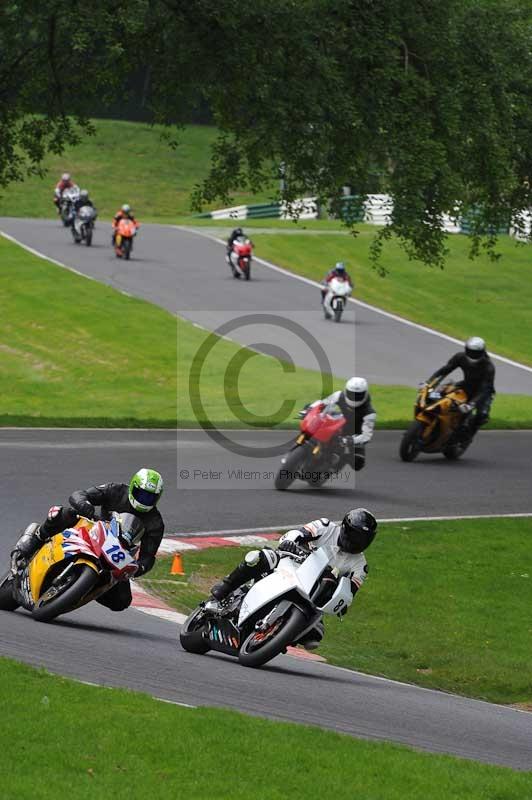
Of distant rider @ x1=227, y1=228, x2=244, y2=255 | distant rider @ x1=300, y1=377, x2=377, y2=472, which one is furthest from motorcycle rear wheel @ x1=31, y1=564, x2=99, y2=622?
distant rider @ x1=227, y1=228, x2=244, y2=255

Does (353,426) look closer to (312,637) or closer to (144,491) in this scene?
(144,491)

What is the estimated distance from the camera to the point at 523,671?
11.7 metres

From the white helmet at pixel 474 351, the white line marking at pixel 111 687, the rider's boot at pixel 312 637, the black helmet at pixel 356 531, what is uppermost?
the black helmet at pixel 356 531

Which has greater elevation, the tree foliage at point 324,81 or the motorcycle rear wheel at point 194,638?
the tree foliage at point 324,81

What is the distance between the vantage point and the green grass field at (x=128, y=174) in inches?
2404

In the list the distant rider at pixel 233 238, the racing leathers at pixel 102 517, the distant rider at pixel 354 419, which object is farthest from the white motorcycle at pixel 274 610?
the distant rider at pixel 233 238

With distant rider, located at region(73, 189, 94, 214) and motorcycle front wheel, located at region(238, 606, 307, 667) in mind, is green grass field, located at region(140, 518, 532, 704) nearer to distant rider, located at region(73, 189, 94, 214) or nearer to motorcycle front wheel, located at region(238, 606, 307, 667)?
motorcycle front wheel, located at region(238, 606, 307, 667)

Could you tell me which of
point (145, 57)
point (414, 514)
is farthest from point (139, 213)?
point (414, 514)

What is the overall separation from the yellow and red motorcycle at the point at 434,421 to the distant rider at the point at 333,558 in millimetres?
10923

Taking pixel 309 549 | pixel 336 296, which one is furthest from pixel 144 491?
pixel 336 296

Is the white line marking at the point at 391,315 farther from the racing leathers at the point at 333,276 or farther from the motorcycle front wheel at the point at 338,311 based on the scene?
the racing leathers at the point at 333,276

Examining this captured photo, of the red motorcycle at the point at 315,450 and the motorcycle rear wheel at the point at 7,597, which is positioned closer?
the motorcycle rear wheel at the point at 7,597

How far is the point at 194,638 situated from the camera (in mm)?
10523

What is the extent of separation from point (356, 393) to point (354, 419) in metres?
0.36
